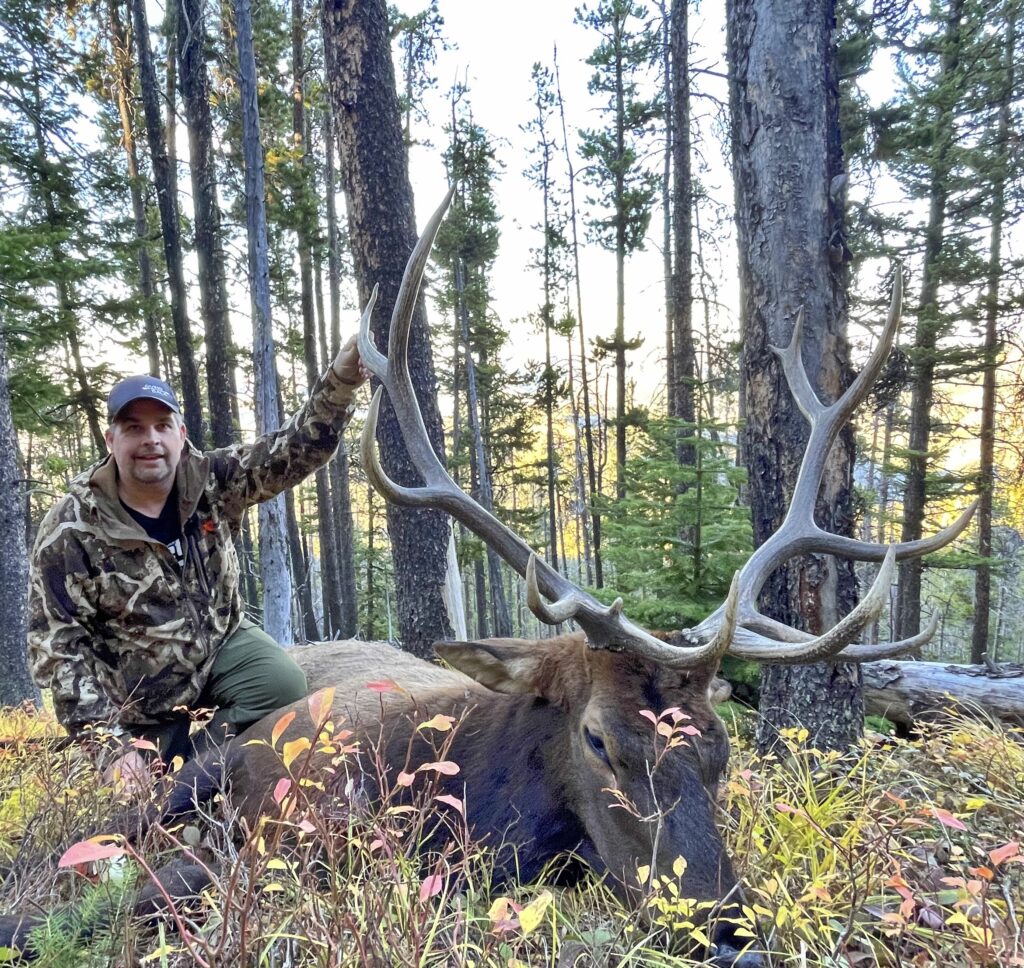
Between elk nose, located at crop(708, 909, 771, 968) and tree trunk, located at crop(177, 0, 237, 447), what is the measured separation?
34.9 ft

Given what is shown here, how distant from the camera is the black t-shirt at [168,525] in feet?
11.8

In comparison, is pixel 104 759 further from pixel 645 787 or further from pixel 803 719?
pixel 803 719

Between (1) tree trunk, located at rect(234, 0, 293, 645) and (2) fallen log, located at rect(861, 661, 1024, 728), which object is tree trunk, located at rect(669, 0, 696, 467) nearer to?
(1) tree trunk, located at rect(234, 0, 293, 645)

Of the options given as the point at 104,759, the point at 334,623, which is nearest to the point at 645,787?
the point at 104,759

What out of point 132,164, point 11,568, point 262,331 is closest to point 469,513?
point 262,331

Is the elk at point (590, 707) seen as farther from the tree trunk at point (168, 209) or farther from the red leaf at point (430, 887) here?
the tree trunk at point (168, 209)

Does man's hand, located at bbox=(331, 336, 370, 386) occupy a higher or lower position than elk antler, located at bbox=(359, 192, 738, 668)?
higher

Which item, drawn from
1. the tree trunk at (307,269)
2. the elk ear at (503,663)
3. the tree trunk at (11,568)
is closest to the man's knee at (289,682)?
the elk ear at (503,663)

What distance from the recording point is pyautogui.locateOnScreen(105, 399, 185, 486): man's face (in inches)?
137

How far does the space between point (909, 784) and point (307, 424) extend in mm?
3726

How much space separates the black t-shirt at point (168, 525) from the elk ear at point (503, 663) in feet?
6.05

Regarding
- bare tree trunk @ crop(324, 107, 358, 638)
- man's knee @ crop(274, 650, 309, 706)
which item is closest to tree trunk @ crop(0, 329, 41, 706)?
man's knee @ crop(274, 650, 309, 706)

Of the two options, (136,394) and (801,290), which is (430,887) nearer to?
(136,394)

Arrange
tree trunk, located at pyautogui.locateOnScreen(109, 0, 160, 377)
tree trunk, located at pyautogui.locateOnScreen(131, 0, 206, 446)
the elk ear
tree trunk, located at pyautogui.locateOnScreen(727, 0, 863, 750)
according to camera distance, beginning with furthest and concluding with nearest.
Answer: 1. tree trunk, located at pyautogui.locateOnScreen(109, 0, 160, 377)
2. tree trunk, located at pyautogui.locateOnScreen(131, 0, 206, 446)
3. tree trunk, located at pyautogui.locateOnScreen(727, 0, 863, 750)
4. the elk ear
